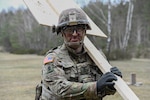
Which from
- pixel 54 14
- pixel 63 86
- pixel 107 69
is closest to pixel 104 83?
pixel 63 86

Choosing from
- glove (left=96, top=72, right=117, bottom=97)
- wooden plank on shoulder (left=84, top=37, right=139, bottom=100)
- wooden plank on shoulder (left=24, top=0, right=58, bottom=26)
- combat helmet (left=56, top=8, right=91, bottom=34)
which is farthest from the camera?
wooden plank on shoulder (left=24, top=0, right=58, bottom=26)

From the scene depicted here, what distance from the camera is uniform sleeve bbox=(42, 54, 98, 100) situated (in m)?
1.93

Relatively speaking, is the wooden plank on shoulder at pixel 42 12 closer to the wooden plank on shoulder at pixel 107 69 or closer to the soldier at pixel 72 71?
the wooden plank on shoulder at pixel 107 69

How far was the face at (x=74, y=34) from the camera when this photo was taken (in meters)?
Answer: 2.07

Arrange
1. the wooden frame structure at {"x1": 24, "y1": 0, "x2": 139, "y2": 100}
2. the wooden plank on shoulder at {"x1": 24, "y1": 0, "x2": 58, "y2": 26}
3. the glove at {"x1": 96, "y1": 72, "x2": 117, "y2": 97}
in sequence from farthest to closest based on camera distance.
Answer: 1. the wooden plank on shoulder at {"x1": 24, "y1": 0, "x2": 58, "y2": 26}
2. the wooden frame structure at {"x1": 24, "y1": 0, "x2": 139, "y2": 100}
3. the glove at {"x1": 96, "y1": 72, "x2": 117, "y2": 97}

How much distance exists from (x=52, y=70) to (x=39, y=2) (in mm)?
958

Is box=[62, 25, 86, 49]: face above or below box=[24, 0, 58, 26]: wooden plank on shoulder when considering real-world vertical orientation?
below

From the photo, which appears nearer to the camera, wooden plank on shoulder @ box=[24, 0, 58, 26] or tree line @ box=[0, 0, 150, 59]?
wooden plank on shoulder @ box=[24, 0, 58, 26]

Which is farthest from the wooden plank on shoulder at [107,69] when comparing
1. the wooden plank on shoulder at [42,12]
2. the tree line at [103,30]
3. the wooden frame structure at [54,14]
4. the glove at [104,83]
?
the tree line at [103,30]

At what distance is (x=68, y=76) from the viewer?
2.10 meters

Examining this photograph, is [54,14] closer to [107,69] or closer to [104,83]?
[107,69]

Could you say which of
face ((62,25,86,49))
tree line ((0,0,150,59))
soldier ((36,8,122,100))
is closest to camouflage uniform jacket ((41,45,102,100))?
soldier ((36,8,122,100))

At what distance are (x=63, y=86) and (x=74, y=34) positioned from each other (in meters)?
0.32

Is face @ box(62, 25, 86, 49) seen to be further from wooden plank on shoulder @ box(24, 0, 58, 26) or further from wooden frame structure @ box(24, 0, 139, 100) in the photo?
wooden plank on shoulder @ box(24, 0, 58, 26)
